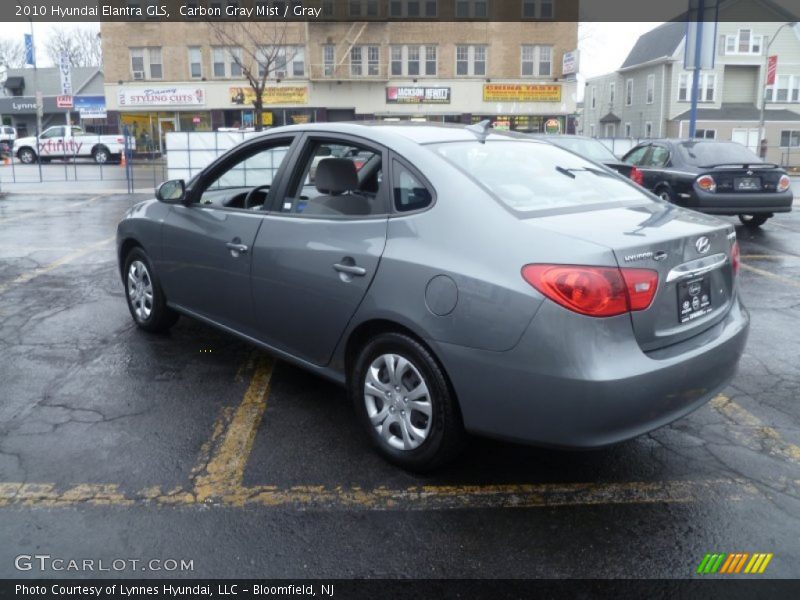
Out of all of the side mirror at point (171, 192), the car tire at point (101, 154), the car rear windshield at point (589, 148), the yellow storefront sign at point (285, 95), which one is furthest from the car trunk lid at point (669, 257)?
the yellow storefront sign at point (285, 95)

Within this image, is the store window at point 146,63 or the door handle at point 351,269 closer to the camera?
the door handle at point 351,269

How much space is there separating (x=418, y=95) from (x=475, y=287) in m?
37.9

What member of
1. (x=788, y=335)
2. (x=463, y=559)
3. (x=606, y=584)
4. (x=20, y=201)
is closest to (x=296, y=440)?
(x=463, y=559)

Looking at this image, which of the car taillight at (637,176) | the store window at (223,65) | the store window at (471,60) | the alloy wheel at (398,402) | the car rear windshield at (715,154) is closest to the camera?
the alloy wheel at (398,402)

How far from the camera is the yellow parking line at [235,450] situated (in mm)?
3350

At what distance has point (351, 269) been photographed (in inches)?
140

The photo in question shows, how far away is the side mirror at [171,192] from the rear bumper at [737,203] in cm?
791

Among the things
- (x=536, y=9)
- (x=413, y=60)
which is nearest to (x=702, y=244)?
(x=413, y=60)

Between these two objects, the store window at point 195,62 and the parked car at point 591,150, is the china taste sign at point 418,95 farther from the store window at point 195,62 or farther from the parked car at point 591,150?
the parked car at point 591,150

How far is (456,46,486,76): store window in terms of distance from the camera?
39.0 metres

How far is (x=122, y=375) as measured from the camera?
483 cm

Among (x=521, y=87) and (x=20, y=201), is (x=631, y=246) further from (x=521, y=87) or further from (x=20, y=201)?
(x=521, y=87)

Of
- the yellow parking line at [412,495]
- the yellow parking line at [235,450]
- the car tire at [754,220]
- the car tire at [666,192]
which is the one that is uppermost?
the car tire at [666,192]

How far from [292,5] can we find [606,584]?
38.6 m
